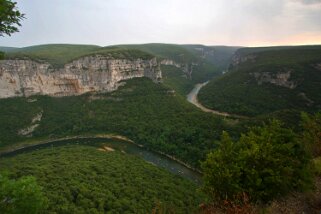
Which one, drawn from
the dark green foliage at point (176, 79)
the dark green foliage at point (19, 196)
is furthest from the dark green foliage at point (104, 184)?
the dark green foliage at point (176, 79)

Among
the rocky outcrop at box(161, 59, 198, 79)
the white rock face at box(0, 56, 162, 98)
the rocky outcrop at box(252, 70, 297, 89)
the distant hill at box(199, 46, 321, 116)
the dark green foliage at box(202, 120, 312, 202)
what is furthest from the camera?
the rocky outcrop at box(161, 59, 198, 79)

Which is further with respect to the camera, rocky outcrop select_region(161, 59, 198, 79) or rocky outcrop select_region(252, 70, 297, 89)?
rocky outcrop select_region(161, 59, 198, 79)

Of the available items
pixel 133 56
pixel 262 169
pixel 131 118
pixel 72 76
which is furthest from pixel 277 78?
pixel 262 169

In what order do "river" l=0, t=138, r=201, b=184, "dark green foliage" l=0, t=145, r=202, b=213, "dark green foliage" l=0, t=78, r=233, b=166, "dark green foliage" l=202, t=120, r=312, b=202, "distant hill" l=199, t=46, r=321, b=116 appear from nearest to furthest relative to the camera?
1. "dark green foliage" l=202, t=120, r=312, b=202
2. "dark green foliage" l=0, t=145, r=202, b=213
3. "river" l=0, t=138, r=201, b=184
4. "dark green foliage" l=0, t=78, r=233, b=166
5. "distant hill" l=199, t=46, r=321, b=116

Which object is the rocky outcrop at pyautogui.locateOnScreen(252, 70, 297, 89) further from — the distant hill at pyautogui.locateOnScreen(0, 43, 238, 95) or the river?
the river

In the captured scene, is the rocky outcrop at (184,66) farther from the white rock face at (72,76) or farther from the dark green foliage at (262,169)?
the dark green foliage at (262,169)

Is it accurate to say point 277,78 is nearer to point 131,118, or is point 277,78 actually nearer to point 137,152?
point 131,118

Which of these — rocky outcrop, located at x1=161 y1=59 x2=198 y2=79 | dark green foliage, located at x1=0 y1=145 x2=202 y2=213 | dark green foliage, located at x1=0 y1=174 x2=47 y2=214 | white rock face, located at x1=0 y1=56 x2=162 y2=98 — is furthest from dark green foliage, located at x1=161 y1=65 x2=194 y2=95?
dark green foliage, located at x1=0 y1=174 x2=47 y2=214

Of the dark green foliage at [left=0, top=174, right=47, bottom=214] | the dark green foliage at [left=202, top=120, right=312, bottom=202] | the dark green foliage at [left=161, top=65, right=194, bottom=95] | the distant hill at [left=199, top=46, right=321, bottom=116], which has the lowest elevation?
the dark green foliage at [left=161, top=65, right=194, bottom=95]
